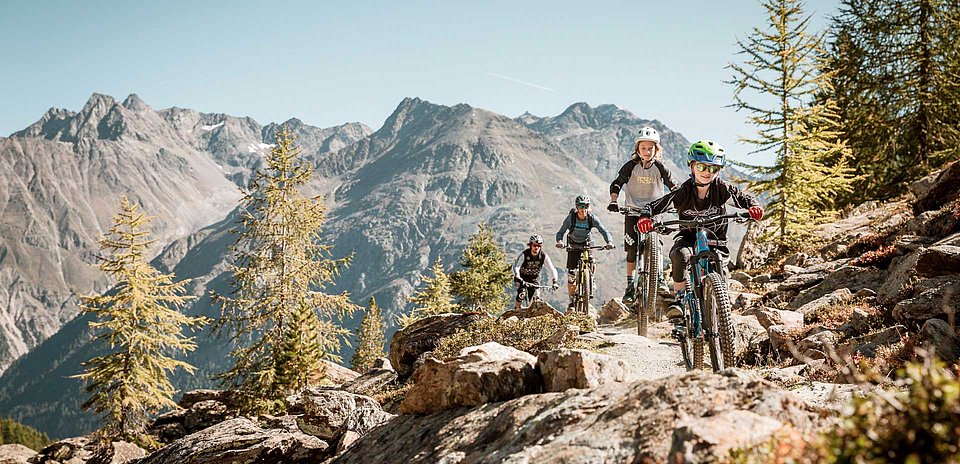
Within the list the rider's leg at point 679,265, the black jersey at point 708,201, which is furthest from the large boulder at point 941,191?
the rider's leg at point 679,265

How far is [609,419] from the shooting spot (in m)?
4.06

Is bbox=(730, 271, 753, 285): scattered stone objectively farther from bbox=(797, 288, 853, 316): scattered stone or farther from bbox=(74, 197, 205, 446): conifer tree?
bbox=(74, 197, 205, 446): conifer tree

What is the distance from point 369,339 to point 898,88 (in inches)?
2137

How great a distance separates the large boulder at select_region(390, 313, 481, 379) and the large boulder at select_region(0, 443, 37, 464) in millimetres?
18952

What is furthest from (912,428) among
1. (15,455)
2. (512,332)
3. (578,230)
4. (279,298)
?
(15,455)

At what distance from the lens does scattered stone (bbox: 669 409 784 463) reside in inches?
121

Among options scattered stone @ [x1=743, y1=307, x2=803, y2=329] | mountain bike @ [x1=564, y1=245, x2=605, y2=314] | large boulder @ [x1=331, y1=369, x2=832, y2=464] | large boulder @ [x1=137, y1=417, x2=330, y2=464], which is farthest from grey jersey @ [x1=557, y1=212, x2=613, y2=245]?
large boulder @ [x1=331, y1=369, x2=832, y2=464]

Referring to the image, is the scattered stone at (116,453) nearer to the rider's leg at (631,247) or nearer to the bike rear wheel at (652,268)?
the rider's leg at (631,247)

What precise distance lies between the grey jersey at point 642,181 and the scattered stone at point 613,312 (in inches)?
324

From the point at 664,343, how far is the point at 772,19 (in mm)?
14887

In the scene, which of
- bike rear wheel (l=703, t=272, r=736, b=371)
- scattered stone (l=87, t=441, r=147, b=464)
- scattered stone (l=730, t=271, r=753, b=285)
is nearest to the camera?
bike rear wheel (l=703, t=272, r=736, b=371)

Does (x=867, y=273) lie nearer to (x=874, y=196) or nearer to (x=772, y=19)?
(x=772, y=19)

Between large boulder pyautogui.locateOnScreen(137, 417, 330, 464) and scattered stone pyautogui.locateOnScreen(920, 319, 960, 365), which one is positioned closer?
scattered stone pyautogui.locateOnScreen(920, 319, 960, 365)

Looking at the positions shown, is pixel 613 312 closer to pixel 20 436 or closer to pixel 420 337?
pixel 420 337
